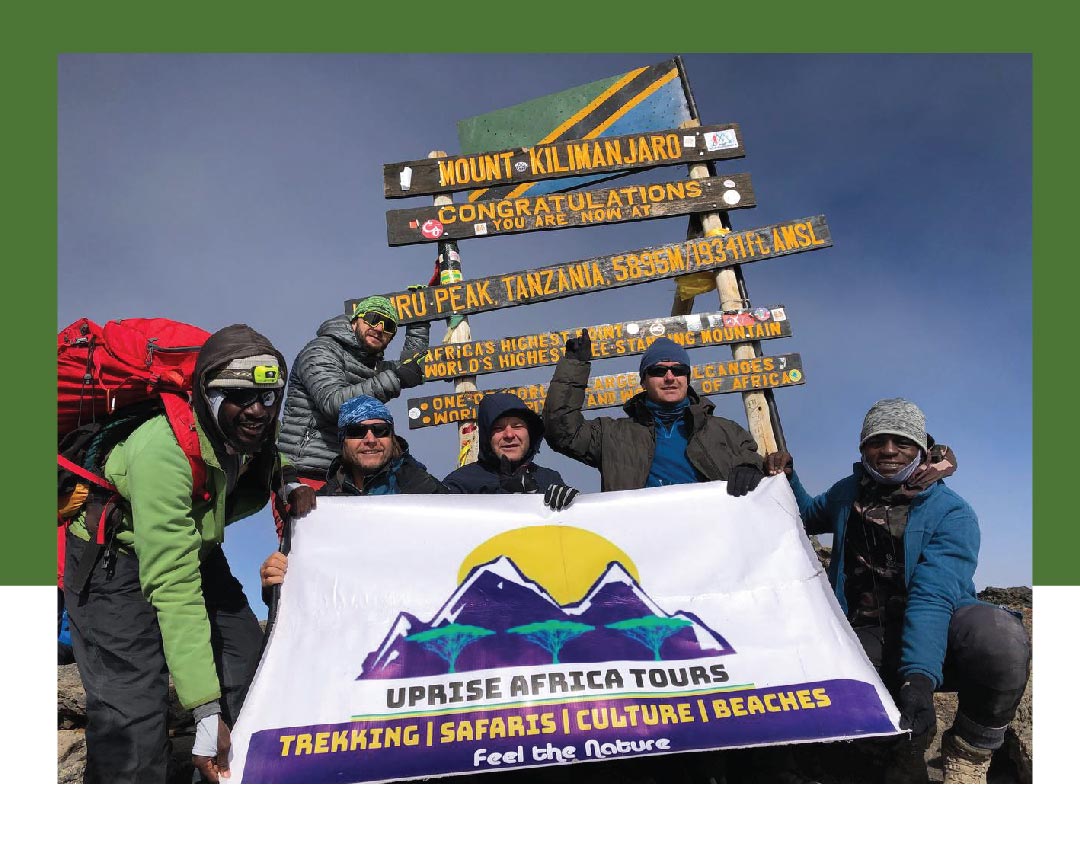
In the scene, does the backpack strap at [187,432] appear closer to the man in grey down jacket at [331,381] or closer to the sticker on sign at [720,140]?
the man in grey down jacket at [331,381]

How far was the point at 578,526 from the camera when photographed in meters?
4.32

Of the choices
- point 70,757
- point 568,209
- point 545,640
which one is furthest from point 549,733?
point 568,209

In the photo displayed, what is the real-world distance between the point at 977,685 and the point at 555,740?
7.35 feet

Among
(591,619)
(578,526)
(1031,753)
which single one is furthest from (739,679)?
(1031,753)

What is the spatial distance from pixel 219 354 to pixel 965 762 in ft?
13.8

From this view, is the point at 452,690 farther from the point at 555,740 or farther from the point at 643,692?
the point at 643,692

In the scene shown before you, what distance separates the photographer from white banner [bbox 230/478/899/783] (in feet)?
10.9

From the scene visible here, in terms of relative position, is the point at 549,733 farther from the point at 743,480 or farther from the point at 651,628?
the point at 743,480

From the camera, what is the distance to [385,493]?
15.3 feet

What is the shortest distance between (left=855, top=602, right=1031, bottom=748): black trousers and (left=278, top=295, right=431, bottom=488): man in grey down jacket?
12.5 feet

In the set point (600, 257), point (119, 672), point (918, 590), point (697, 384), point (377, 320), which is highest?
point (600, 257)

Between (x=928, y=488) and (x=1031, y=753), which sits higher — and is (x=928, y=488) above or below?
above

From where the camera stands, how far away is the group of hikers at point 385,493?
323 cm


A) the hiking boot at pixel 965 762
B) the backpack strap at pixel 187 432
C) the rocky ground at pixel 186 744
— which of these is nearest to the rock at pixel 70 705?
the rocky ground at pixel 186 744
